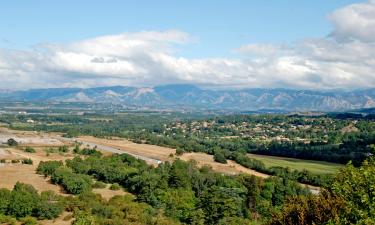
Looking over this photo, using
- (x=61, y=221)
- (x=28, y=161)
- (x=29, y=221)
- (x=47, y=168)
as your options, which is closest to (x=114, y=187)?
(x=47, y=168)

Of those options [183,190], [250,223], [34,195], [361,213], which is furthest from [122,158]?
[361,213]

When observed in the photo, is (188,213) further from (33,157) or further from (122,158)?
(33,157)

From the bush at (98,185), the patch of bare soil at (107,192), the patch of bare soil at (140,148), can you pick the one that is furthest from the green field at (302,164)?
the bush at (98,185)

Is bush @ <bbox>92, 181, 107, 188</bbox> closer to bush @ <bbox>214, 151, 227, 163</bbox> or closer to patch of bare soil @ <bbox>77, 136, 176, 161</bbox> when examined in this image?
patch of bare soil @ <bbox>77, 136, 176, 161</bbox>

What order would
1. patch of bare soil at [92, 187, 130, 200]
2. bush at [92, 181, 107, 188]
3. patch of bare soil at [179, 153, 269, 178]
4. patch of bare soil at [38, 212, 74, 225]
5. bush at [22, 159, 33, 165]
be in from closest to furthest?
patch of bare soil at [38, 212, 74, 225] → patch of bare soil at [92, 187, 130, 200] → bush at [92, 181, 107, 188] → bush at [22, 159, 33, 165] → patch of bare soil at [179, 153, 269, 178]

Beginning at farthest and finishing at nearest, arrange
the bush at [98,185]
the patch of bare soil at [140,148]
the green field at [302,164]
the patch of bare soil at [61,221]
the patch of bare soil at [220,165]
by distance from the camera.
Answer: the patch of bare soil at [140,148] < the green field at [302,164] < the patch of bare soil at [220,165] < the bush at [98,185] < the patch of bare soil at [61,221]

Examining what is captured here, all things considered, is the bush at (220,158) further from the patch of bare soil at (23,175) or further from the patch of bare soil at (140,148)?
the patch of bare soil at (23,175)

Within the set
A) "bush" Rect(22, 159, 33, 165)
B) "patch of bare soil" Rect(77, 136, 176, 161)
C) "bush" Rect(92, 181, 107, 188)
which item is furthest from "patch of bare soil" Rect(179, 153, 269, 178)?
"bush" Rect(22, 159, 33, 165)

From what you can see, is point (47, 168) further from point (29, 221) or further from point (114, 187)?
point (29, 221)
